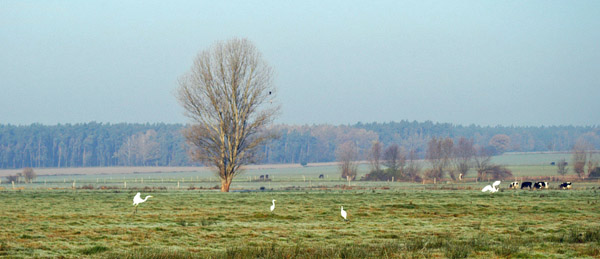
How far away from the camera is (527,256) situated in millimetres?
15797

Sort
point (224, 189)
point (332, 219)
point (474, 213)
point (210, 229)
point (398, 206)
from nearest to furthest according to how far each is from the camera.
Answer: point (210, 229), point (332, 219), point (474, 213), point (398, 206), point (224, 189)

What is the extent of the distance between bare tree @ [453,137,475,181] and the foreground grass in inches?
2428

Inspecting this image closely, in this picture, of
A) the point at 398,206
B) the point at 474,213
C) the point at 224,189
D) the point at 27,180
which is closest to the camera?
the point at 474,213

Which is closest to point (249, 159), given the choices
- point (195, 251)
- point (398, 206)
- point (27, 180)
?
point (398, 206)

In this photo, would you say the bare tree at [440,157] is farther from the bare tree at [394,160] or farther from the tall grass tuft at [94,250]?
the tall grass tuft at [94,250]

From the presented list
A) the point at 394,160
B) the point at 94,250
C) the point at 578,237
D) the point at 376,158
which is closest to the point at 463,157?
the point at 394,160

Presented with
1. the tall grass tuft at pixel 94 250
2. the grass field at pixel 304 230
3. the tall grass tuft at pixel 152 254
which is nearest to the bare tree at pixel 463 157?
the grass field at pixel 304 230

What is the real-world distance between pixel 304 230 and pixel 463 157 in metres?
83.6

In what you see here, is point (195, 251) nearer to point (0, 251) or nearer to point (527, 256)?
point (0, 251)

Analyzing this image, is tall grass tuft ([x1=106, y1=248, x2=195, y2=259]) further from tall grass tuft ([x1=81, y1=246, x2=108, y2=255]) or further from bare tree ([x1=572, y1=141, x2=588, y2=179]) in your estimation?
bare tree ([x1=572, y1=141, x2=588, y2=179])

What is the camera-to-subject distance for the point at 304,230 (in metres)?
22.3

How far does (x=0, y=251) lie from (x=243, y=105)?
40590 millimetres

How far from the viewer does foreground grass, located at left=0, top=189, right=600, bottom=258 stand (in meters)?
16.5

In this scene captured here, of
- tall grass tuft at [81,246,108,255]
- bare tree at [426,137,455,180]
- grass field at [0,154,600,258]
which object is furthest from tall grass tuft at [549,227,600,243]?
bare tree at [426,137,455,180]
